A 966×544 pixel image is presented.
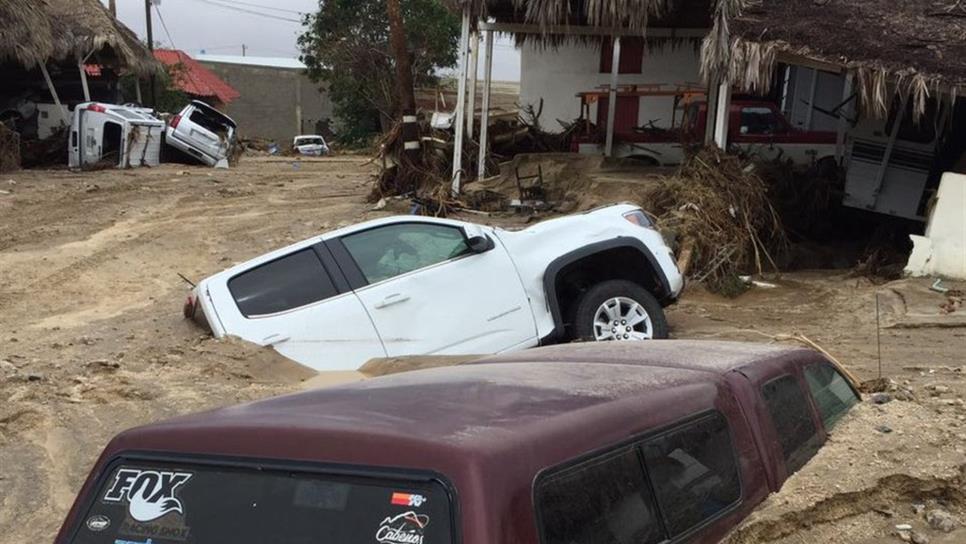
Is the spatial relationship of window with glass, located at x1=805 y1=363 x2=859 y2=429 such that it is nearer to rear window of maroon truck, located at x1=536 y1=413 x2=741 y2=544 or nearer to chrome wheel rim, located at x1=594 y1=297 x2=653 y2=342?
rear window of maroon truck, located at x1=536 y1=413 x2=741 y2=544

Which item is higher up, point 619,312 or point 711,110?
point 711,110

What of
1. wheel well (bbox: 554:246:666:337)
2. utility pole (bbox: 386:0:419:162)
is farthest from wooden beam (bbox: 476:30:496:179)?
wheel well (bbox: 554:246:666:337)

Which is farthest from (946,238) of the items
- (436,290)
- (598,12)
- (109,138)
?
(109,138)

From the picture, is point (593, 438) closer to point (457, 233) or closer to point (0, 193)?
point (457, 233)

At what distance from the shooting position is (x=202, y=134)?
88.5 feet

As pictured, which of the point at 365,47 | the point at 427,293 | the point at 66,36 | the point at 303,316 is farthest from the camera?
the point at 365,47

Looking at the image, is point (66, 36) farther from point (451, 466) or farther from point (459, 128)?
point (451, 466)

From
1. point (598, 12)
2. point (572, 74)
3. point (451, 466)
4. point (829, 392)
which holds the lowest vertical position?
point (829, 392)

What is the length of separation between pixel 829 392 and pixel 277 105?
2398 inches

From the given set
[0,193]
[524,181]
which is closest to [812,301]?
[524,181]

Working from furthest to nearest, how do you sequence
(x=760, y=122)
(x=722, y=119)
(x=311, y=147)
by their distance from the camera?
(x=311, y=147), (x=760, y=122), (x=722, y=119)

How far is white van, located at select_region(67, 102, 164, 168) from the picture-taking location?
24.4 m

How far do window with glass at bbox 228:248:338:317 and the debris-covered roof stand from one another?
1708 inches

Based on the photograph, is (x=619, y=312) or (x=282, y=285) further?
(x=619, y=312)
